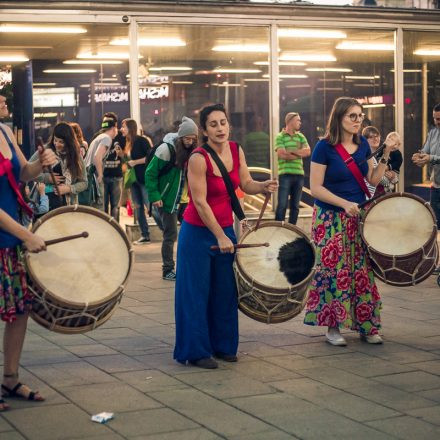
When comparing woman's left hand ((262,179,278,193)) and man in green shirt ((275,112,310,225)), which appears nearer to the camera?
woman's left hand ((262,179,278,193))

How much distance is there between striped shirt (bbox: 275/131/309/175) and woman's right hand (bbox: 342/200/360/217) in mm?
7516

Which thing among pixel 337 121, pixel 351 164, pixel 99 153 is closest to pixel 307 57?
pixel 99 153

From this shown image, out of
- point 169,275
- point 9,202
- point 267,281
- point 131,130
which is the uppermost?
point 131,130

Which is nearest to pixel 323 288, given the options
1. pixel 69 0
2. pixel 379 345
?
pixel 379 345

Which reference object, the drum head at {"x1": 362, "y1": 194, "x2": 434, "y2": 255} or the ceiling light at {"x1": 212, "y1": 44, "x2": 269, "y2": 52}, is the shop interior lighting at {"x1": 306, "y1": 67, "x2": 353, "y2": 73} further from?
the drum head at {"x1": 362, "y1": 194, "x2": 434, "y2": 255}

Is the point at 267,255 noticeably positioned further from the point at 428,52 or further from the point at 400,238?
the point at 428,52

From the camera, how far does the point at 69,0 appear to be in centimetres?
1420

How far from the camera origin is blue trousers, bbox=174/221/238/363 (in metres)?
6.84

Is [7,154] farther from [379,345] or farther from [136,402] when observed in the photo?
[379,345]

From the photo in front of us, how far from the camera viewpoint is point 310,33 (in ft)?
52.4

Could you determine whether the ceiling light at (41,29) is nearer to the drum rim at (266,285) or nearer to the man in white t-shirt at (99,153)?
the man in white t-shirt at (99,153)

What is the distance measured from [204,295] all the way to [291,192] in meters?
8.24

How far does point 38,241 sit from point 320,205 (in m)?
2.76

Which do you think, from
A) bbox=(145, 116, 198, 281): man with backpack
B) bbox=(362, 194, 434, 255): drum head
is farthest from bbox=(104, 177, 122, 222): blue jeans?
bbox=(362, 194, 434, 255): drum head
